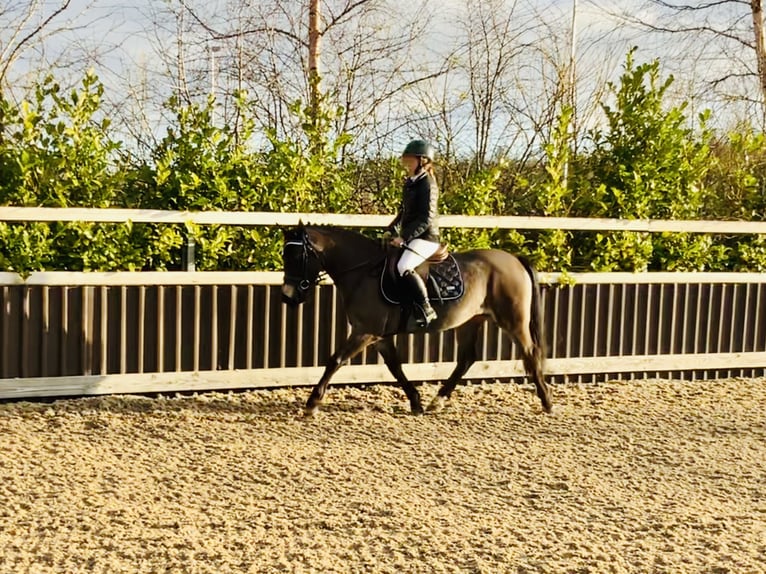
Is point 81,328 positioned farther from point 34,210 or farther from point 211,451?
point 211,451

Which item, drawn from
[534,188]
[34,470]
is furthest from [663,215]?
[34,470]

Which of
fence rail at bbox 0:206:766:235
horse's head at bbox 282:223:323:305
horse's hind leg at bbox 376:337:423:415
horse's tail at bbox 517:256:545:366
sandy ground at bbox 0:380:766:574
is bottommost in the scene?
sandy ground at bbox 0:380:766:574

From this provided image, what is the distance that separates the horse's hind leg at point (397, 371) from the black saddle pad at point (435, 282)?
51 centimetres

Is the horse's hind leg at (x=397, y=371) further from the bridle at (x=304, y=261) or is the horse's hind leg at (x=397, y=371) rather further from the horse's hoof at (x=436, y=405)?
the bridle at (x=304, y=261)

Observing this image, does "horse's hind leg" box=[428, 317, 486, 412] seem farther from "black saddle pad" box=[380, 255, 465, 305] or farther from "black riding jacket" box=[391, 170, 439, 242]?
"black riding jacket" box=[391, 170, 439, 242]

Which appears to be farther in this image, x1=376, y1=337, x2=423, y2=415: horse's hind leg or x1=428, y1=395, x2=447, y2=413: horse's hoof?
x1=428, y1=395, x2=447, y2=413: horse's hoof

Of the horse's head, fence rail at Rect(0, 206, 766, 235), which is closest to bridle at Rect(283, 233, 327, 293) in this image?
the horse's head

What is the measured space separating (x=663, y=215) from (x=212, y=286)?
5382 millimetres

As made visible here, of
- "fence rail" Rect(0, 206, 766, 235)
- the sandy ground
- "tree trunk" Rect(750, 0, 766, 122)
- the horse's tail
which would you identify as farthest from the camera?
"tree trunk" Rect(750, 0, 766, 122)

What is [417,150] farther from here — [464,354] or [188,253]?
[188,253]

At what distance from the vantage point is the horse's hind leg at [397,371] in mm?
7625

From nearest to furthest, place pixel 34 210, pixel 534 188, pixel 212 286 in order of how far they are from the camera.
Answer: pixel 34 210 < pixel 212 286 < pixel 534 188

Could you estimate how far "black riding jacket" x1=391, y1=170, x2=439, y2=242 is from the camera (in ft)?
23.2

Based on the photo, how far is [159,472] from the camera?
5570 millimetres
